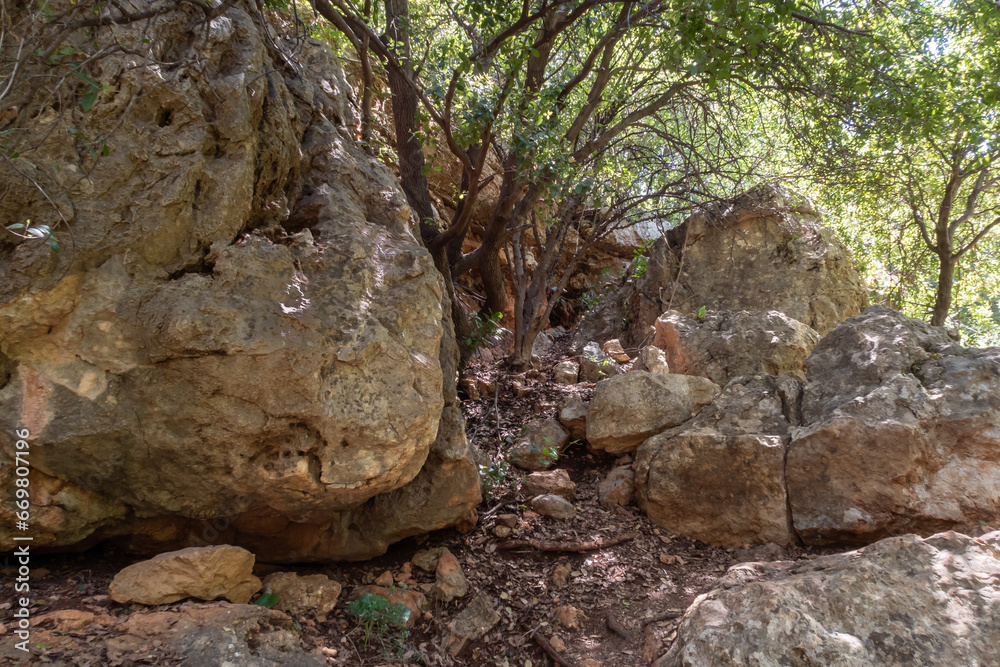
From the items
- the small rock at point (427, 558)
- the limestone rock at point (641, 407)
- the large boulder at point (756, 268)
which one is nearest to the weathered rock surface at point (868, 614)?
the small rock at point (427, 558)

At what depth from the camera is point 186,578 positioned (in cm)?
256

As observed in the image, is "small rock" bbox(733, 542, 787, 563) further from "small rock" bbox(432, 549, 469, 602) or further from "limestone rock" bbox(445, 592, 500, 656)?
"small rock" bbox(432, 549, 469, 602)

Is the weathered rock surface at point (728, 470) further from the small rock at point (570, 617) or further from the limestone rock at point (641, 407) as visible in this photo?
the small rock at point (570, 617)

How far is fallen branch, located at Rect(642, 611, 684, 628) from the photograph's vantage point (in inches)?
121

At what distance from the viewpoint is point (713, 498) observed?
3.83 m

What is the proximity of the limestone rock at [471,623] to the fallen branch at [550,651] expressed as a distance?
24 centimetres

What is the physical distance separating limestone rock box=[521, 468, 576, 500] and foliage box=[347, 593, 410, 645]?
1.53 m

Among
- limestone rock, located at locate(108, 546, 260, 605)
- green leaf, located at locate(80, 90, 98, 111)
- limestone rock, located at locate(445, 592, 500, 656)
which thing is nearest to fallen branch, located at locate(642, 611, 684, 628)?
limestone rock, located at locate(445, 592, 500, 656)

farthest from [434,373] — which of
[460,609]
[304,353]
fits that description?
[460,609]

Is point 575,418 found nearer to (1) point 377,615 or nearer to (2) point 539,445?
(2) point 539,445

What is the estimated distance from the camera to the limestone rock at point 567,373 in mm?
5727

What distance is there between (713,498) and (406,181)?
402 cm

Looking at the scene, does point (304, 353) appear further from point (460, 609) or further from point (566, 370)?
point (566, 370)

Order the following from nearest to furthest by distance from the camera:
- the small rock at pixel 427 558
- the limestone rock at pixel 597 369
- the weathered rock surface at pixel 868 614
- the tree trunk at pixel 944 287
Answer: the weathered rock surface at pixel 868 614 → the small rock at pixel 427 558 → the limestone rock at pixel 597 369 → the tree trunk at pixel 944 287
